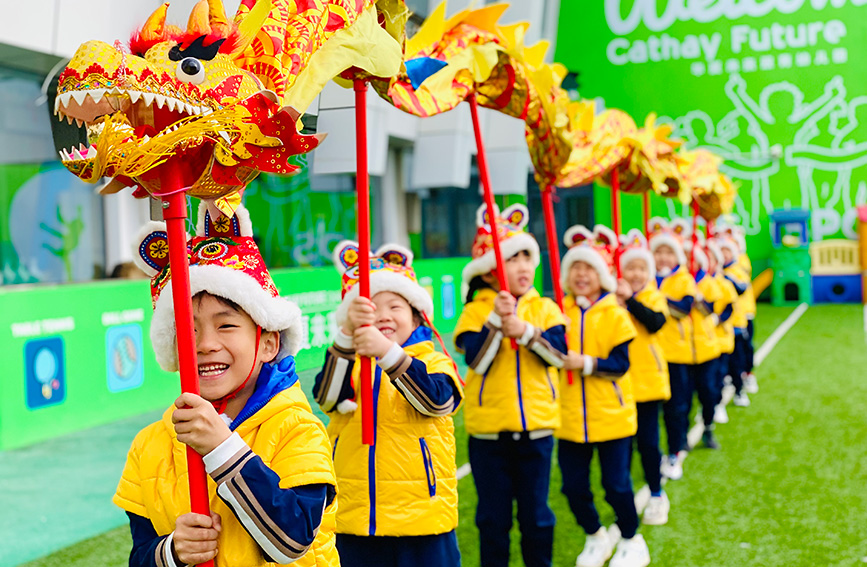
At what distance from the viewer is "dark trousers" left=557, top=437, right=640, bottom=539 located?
428cm

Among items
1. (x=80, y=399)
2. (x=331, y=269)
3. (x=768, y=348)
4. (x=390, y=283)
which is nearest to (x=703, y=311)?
(x=331, y=269)

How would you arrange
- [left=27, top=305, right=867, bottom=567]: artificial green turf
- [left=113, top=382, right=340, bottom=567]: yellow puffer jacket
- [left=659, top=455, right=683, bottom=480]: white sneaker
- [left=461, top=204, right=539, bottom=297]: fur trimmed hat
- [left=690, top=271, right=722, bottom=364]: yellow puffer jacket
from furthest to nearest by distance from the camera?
[left=690, top=271, right=722, bottom=364]: yellow puffer jacket < [left=659, top=455, right=683, bottom=480]: white sneaker < [left=27, top=305, right=867, bottom=567]: artificial green turf < [left=461, top=204, right=539, bottom=297]: fur trimmed hat < [left=113, top=382, right=340, bottom=567]: yellow puffer jacket

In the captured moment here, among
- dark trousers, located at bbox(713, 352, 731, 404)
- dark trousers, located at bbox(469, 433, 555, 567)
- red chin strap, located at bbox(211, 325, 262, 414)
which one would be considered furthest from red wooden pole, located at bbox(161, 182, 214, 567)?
dark trousers, located at bbox(713, 352, 731, 404)

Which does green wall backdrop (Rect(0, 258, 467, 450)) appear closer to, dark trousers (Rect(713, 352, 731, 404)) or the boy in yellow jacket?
the boy in yellow jacket

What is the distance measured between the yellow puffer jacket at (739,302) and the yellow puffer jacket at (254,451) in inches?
273

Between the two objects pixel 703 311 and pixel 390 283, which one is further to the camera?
pixel 703 311

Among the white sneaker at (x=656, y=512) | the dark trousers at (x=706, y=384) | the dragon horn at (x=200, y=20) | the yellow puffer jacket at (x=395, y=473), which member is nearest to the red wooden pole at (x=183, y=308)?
the dragon horn at (x=200, y=20)

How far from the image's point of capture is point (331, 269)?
709 cm

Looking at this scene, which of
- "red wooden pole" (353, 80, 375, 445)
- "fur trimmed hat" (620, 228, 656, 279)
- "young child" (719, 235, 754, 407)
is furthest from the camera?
"young child" (719, 235, 754, 407)

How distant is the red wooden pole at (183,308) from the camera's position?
64.4 inches

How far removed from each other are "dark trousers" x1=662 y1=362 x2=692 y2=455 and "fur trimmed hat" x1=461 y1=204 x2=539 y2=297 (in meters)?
2.25

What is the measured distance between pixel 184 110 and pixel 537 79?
7.61 ft

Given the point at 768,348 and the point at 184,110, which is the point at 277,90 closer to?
the point at 184,110

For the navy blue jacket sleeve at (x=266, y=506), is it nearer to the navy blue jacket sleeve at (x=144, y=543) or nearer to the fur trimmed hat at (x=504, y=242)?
the navy blue jacket sleeve at (x=144, y=543)
